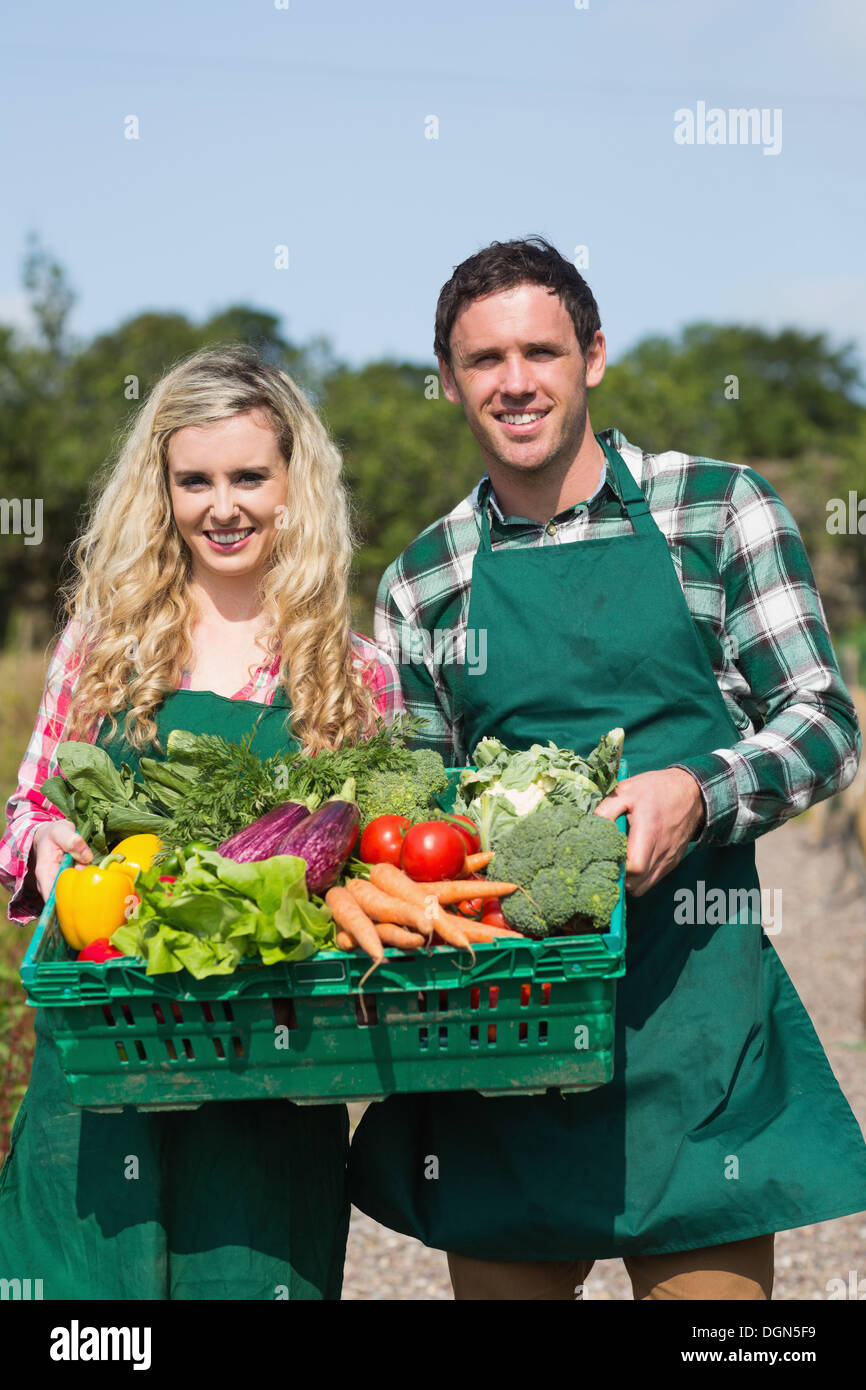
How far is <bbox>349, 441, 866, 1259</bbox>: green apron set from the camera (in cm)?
310

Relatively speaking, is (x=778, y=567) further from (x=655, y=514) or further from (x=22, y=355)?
(x=22, y=355)

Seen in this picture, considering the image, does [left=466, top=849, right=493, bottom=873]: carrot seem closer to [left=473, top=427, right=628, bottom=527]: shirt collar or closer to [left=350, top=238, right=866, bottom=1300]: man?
[left=350, top=238, right=866, bottom=1300]: man

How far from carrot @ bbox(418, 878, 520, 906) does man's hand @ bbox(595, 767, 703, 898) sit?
0.31 m

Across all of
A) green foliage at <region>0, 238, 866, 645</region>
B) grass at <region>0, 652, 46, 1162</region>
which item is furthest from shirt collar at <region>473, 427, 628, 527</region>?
green foliage at <region>0, 238, 866, 645</region>

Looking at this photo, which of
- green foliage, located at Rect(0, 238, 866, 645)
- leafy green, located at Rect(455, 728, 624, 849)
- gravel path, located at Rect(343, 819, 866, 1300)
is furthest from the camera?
green foliage, located at Rect(0, 238, 866, 645)

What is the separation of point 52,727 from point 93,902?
90cm

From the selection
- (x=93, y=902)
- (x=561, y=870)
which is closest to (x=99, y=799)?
(x=93, y=902)

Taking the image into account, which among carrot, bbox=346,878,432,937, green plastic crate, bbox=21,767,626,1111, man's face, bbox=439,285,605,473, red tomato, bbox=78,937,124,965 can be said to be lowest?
green plastic crate, bbox=21,767,626,1111

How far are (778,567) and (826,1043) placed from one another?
5.22 metres

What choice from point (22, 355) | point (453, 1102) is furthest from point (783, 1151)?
point (22, 355)

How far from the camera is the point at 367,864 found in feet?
9.06

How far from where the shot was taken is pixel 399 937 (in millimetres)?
2373

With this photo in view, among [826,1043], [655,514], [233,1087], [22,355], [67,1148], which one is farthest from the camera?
[22,355]

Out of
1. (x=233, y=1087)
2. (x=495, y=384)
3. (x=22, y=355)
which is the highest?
(x=22, y=355)
